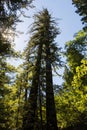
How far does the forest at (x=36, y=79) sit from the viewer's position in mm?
15383

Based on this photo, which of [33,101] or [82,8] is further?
[82,8]

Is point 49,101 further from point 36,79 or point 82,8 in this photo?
point 82,8

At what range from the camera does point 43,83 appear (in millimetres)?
22078

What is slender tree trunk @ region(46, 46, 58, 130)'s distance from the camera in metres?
20.3

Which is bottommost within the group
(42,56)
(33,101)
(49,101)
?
(33,101)

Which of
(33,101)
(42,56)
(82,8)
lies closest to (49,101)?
(33,101)

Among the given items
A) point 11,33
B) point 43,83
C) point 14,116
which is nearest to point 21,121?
point 14,116

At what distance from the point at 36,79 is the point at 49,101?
6.22 ft

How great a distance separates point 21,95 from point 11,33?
5.17 metres

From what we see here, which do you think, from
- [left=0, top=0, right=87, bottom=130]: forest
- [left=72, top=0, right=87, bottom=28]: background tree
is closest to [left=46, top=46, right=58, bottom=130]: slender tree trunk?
[left=0, top=0, right=87, bottom=130]: forest

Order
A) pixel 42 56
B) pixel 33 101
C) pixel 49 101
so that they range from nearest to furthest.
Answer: pixel 33 101
pixel 49 101
pixel 42 56

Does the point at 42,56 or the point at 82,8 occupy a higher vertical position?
the point at 82,8

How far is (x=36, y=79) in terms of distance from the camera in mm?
21719

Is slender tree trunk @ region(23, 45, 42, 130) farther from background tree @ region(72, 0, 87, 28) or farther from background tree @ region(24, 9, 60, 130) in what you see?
background tree @ region(72, 0, 87, 28)
